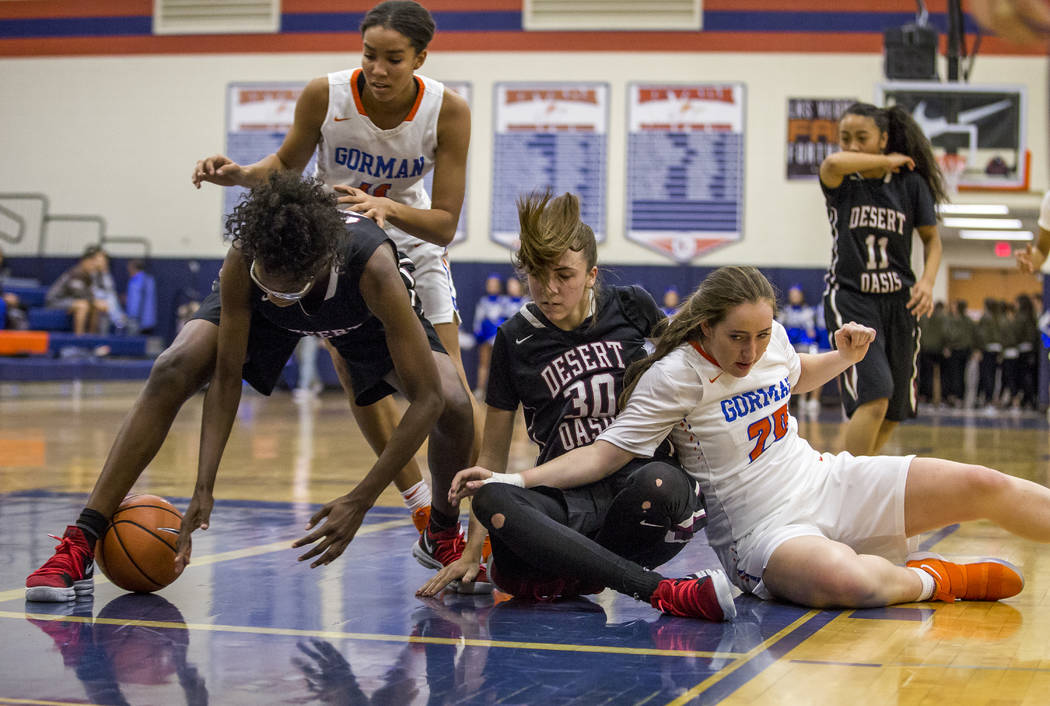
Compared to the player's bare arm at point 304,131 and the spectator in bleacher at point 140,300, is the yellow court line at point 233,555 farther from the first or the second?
the spectator in bleacher at point 140,300

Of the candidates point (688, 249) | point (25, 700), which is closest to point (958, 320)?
point (688, 249)

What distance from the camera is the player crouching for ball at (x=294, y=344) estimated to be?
2.72 m

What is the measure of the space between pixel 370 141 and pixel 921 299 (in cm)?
212

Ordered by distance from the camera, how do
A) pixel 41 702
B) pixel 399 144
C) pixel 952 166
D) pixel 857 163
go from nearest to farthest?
pixel 41 702
pixel 399 144
pixel 857 163
pixel 952 166

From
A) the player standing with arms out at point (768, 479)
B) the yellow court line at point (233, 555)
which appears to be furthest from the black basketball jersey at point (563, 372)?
the yellow court line at point (233, 555)

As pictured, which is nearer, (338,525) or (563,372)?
(338,525)

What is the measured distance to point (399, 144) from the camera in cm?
378

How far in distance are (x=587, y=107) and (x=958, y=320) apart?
19.1 feet

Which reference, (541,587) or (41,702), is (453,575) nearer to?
(541,587)

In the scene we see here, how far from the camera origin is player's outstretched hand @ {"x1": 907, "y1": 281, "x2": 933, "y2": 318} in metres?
4.39

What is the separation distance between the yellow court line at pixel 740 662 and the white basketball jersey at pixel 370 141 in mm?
1819

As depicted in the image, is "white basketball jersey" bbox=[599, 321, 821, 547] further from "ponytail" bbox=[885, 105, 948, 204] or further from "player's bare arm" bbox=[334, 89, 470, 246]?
"ponytail" bbox=[885, 105, 948, 204]

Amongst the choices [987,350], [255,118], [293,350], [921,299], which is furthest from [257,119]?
[293,350]

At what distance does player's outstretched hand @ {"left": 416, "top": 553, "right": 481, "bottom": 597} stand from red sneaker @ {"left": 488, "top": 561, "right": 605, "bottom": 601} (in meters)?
0.05
